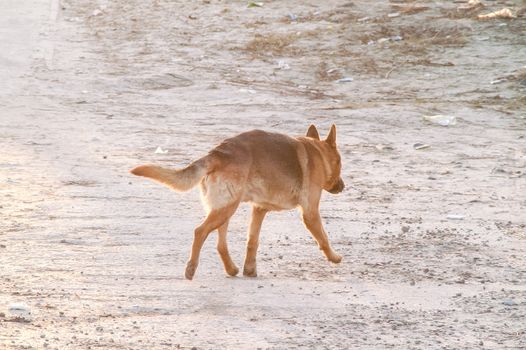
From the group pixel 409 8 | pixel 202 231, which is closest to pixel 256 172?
pixel 202 231

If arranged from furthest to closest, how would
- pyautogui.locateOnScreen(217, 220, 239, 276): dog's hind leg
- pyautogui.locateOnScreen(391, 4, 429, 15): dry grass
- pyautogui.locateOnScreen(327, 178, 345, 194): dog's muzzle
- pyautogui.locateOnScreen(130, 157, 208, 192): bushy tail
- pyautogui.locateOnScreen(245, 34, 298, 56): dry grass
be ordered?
pyautogui.locateOnScreen(391, 4, 429, 15): dry grass
pyautogui.locateOnScreen(245, 34, 298, 56): dry grass
pyautogui.locateOnScreen(327, 178, 345, 194): dog's muzzle
pyautogui.locateOnScreen(217, 220, 239, 276): dog's hind leg
pyautogui.locateOnScreen(130, 157, 208, 192): bushy tail

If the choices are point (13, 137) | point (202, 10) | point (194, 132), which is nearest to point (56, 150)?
point (13, 137)

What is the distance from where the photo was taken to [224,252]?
280 inches

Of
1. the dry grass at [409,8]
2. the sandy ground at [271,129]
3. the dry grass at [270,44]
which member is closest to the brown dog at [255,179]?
the sandy ground at [271,129]

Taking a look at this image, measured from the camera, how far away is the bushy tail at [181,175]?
6.50m

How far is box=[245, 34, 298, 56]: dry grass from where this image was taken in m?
16.0

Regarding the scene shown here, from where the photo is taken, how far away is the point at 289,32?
669 inches

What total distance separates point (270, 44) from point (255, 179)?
9647mm

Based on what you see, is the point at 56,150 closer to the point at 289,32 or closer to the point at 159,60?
the point at 159,60

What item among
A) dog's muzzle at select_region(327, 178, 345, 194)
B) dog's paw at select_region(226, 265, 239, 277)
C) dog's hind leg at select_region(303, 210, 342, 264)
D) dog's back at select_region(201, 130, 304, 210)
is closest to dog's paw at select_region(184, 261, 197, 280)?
dog's back at select_region(201, 130, 304, 210)

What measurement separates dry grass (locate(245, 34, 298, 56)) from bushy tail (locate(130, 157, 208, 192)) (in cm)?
946

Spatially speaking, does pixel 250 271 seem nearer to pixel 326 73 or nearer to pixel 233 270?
pixel 233 270

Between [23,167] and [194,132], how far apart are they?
252 cm

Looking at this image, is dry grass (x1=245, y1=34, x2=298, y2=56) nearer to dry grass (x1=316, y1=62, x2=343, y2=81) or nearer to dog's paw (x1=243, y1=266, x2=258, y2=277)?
dry grass (x1=316, y1=62, x2=343, y2=81)
